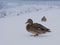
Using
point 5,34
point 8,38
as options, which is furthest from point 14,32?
point 8,38

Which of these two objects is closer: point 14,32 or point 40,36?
point 40,36

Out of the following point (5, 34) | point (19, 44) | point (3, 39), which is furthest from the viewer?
point (5, 34)

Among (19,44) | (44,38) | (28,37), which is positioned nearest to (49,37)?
(44,38)

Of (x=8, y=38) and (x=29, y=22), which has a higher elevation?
(x=29, y=22)

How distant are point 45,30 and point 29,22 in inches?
12.8

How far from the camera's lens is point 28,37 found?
414 cm

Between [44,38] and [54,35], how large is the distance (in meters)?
0.27

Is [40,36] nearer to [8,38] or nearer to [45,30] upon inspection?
[45,30]

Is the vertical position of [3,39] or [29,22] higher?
[29,22]

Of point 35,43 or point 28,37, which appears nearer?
point 35,43

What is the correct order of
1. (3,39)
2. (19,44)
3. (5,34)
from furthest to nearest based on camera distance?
(5,34), (3,39), (19,44)

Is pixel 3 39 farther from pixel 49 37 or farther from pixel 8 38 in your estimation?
pixel 49 37

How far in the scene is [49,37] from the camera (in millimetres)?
4098

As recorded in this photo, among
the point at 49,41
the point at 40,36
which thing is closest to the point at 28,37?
the point at 40,36
